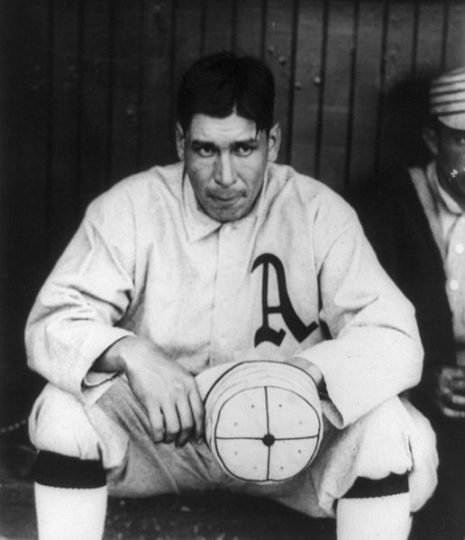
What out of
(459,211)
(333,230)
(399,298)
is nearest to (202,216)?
(333,230)

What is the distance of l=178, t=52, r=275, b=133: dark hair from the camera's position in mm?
2078

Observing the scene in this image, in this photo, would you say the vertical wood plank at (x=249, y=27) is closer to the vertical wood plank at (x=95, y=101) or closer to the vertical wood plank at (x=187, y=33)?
the vertical wood plank at (x=187, y=33)

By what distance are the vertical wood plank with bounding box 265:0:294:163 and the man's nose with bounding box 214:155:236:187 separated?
0.70 meters

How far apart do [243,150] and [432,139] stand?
0.67 meters

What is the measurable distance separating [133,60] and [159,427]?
1.28 meters

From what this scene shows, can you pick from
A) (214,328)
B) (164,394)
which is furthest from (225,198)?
(164,394)

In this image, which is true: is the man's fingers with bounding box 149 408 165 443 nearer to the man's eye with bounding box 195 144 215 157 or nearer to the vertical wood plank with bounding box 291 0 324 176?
the man's eye with bounding box 195 144 215 157

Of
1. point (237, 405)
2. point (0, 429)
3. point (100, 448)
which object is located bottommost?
point (0, 429)

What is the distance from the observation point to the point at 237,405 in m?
1.76

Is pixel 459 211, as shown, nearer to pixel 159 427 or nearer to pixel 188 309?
pixel 188 309

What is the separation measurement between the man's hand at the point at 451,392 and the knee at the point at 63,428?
0.82m

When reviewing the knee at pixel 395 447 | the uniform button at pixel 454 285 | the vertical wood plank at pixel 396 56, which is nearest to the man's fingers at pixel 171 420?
Answer: the knee at pixel 395 447

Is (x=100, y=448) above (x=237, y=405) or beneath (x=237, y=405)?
beneath

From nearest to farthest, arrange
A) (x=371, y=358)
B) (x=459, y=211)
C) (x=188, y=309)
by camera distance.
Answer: (x=371, y=358)
(x=188, y=309)
(x=459, y=211)
